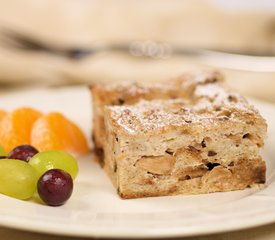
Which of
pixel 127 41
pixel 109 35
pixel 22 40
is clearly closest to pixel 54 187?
pixel 22 40

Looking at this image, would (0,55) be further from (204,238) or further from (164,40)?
(204,238)

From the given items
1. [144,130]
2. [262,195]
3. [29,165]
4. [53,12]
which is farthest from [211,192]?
[53,12]

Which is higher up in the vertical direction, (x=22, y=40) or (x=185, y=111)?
(x=185, y=111)

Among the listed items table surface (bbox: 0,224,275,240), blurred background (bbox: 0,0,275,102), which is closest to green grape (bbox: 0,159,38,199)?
table surface (bbox: 0,224,275,240)

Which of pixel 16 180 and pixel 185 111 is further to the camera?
pixel 185 111

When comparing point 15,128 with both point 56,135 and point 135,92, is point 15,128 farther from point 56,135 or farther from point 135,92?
point 135,92

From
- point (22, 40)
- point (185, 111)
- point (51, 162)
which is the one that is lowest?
point (22, 40)

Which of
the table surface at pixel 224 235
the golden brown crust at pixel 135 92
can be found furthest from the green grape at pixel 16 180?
the golden brown crust at pixel 135 92
